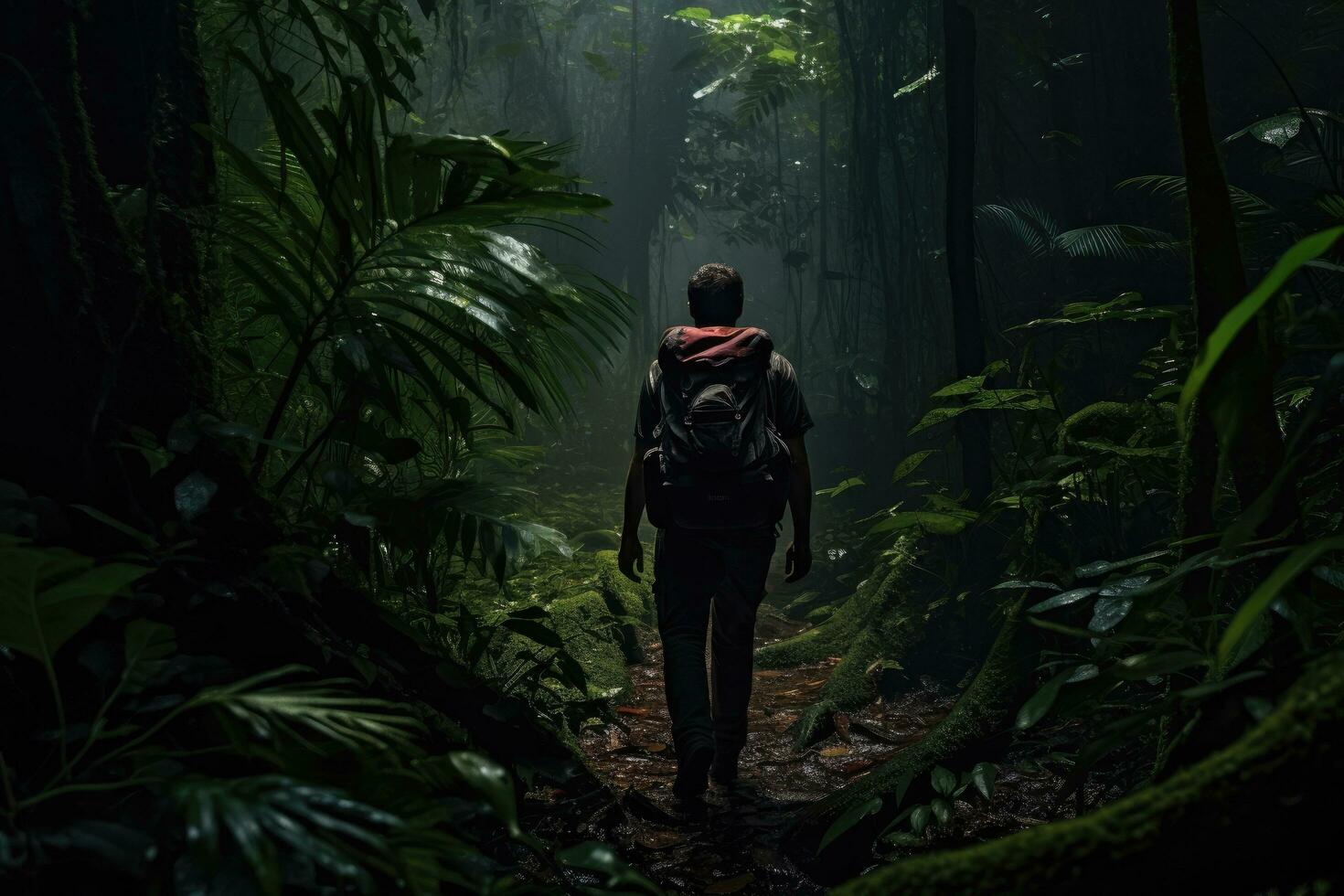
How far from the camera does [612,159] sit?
14914 millimetres

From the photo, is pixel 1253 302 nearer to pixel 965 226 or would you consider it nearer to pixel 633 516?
pixel 633 516

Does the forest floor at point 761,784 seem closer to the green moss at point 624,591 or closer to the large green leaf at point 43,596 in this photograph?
the green moss at point 624,591

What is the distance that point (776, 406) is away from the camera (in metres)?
3.39

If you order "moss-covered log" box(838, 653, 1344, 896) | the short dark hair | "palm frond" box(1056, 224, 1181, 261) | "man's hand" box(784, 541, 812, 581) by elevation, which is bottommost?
"man's hand" box(784, 541, 812, 581)

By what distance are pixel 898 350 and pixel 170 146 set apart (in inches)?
273

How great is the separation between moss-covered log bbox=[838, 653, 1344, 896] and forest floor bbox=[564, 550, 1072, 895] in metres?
1.58

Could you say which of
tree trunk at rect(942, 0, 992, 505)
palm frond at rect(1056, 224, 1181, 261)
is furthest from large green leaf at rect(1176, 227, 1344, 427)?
tree trunk at rect(942, 0, 992, 505)

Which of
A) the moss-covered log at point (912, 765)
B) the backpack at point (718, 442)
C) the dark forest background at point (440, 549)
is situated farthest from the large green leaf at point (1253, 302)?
the backpack at point (718, 442)

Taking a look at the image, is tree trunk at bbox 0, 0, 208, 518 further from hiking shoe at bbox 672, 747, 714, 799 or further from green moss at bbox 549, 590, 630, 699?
green moss at bbox 549, 590, 630, 699

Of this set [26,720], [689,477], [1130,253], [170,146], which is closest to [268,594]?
[26,720]

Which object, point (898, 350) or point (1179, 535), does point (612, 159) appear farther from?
point (1179, 535)

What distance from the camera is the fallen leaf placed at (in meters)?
2.33

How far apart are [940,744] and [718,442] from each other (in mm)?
1166

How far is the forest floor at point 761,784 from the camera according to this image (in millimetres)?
2461
